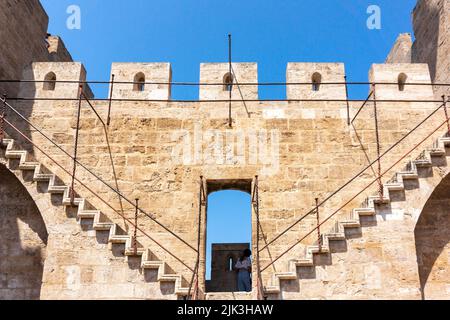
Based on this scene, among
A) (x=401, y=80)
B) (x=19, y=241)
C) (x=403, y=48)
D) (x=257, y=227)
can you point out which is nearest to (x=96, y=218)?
(x=19, y=241)

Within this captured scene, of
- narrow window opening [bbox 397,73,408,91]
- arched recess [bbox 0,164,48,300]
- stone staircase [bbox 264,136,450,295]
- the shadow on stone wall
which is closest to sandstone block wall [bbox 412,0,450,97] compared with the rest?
the shadow on stone wall

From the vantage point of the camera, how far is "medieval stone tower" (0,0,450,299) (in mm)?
9031

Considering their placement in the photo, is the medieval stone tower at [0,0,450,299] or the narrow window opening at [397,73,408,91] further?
the narrow window opening at [397,73,408,91]

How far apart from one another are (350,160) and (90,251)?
5.03m

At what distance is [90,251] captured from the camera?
912 cm

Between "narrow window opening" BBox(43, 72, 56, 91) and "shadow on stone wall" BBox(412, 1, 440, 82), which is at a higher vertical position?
"shadow on stone wall" BBox(412, 1, 440, 82)

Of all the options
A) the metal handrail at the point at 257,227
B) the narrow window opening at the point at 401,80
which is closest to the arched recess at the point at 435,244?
the narrow window opening at the point at 401,80

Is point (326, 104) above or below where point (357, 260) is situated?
above

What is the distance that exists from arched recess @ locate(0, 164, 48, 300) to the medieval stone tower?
0.02m

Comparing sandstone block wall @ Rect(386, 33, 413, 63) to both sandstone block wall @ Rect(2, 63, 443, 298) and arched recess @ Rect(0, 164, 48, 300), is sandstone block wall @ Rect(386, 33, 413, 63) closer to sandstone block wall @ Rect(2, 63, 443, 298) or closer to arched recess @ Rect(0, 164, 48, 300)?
sandstone block wall @ Rect(2, 63, 443, 298)

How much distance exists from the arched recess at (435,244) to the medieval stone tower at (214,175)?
0.02 m

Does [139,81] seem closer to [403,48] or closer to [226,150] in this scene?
[226,150]

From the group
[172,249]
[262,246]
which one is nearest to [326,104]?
[262,246]

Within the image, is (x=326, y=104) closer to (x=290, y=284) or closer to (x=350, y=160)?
(x=350, y=160)
